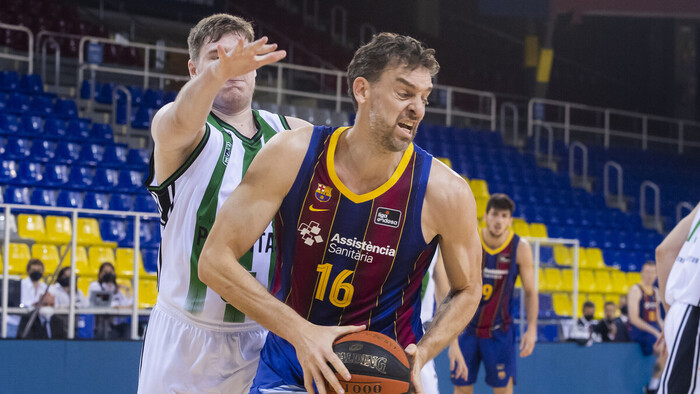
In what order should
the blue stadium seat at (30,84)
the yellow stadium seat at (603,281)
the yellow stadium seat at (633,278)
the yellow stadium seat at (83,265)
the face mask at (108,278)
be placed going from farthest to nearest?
the yellow stadium seat at (633,278)
the yellow stadium seat at (603,281)
the blue stadium seat at (30,84)
the yellow stadium seat at (83,265)
the face mask at (108,278)

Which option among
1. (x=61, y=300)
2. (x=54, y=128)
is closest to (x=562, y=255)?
(x=54, y=128)

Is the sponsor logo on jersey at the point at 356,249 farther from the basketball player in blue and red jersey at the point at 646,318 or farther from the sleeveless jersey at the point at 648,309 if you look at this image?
the sleeveless jersey at the point at 648,309

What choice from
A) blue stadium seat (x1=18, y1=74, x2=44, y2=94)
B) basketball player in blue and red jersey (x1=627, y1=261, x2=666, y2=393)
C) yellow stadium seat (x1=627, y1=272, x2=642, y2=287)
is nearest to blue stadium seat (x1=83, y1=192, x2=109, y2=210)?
blue stadium seat (x1=18, y1=74, x2=44, y2=94)

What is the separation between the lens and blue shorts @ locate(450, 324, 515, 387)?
823 cm

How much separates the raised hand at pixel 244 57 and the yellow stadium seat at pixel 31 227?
859 centimetres

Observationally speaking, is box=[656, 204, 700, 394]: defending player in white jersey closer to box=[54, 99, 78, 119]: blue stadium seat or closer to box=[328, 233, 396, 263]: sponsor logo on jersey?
box=[328, 233, 396, 263]: sponsor logo on jersey

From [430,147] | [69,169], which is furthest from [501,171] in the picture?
[69,169]

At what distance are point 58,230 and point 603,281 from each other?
8.72 meters

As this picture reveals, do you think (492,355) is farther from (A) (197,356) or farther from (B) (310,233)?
(B) (310,233)

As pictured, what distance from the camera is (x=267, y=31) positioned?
2028cm

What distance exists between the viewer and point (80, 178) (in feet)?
40.3

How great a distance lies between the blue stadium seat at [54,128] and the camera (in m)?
12.9

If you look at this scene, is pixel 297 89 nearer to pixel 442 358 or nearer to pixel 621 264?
pixel 621 264

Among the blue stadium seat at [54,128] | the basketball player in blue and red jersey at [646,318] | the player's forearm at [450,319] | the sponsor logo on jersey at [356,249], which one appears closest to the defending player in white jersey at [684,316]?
the player's forearm at [450,319]
